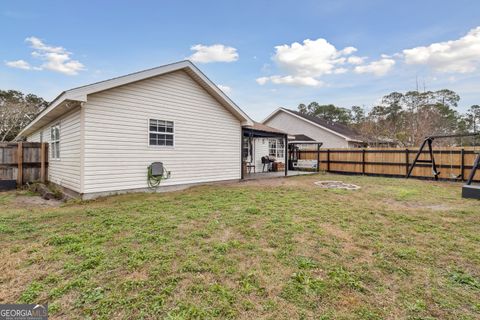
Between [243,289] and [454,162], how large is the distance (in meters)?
13.4

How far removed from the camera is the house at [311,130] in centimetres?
2183

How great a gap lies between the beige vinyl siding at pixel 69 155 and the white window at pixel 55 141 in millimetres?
200

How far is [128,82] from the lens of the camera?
709cm

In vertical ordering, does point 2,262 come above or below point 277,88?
below

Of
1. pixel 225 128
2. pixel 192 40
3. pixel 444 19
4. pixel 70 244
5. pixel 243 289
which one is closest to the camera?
pixel 243 289

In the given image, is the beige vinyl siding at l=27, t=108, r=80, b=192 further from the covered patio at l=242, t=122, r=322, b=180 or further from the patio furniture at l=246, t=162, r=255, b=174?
the patio furniture at l=246, t=162, r=255, b=174

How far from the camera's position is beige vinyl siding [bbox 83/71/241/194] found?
674cm

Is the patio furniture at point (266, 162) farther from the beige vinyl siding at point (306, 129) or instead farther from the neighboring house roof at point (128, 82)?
the beige vinyl siding at point (306, 129)

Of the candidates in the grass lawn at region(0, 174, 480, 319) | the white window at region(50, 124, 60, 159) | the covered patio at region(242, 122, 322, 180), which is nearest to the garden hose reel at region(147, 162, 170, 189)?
the grass lawn at region(0, 174, 480, 319)

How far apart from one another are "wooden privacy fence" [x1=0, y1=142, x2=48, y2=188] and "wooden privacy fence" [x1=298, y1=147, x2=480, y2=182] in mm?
15157

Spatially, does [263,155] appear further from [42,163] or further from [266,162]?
[42,163]

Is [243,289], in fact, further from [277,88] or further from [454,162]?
[277,88]

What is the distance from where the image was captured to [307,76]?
23359mm

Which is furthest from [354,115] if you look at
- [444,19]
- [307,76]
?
[444,19]
